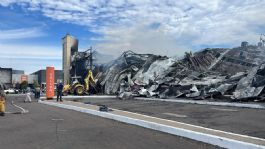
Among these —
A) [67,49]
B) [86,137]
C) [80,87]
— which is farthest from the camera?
[67,49]

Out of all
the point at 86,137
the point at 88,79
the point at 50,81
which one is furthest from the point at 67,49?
the point at 86,137

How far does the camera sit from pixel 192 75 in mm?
31750

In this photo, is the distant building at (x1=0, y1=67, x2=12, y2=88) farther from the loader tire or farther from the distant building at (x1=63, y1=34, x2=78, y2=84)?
the loader tire

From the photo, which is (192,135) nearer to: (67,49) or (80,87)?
(80,87)

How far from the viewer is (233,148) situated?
29.1 ft

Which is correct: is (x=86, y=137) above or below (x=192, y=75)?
below

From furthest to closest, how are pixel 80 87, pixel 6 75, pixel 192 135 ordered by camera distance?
pixel 6 75
pixel 80 87
pixel 192 135

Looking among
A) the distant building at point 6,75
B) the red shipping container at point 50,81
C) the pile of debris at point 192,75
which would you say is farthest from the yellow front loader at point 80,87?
the distant building at point 6,75

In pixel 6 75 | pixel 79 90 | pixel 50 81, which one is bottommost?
pixel 79 90

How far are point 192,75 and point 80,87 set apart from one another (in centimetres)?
1742

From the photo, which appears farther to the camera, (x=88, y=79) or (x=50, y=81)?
(x=88, y=79)

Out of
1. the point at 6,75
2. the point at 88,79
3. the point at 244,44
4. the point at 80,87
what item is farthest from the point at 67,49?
the point at 244,44

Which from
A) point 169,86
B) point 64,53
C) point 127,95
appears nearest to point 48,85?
point 127,95

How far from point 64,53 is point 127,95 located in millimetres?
34088
